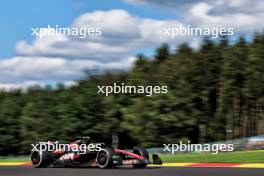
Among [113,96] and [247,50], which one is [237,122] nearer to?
[247,50]

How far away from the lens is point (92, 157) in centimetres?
1638

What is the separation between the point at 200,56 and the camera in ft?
144

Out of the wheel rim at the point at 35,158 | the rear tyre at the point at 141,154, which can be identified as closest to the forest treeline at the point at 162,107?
the wheel rim at the point at 35,158

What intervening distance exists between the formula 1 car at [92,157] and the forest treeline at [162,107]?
1935 centimetres

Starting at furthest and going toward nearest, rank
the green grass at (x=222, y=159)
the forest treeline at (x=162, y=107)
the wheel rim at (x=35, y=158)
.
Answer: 1. the forest treeline at (x=162, y=107)
2. the green grass at (x=222, y=159)
3. the wheel rim at (x=35, y=158)

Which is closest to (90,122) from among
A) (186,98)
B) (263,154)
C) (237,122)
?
(186,98)

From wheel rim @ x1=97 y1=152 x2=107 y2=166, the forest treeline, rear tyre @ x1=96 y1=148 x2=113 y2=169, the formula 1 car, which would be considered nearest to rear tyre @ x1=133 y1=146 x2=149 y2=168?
the formula 1 car

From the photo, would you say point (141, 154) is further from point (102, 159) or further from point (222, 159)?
point (222, 159)

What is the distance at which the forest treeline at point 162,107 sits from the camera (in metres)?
37.7

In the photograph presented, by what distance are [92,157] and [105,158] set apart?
0.90 m

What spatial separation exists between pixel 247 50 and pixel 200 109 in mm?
6990

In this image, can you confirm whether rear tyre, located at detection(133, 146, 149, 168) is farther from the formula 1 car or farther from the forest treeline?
the forest treeline

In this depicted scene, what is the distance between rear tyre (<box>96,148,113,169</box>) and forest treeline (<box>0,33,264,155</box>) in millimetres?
20806

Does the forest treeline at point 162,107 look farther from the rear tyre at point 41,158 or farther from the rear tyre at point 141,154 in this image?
the rear tyre at point 141,154
